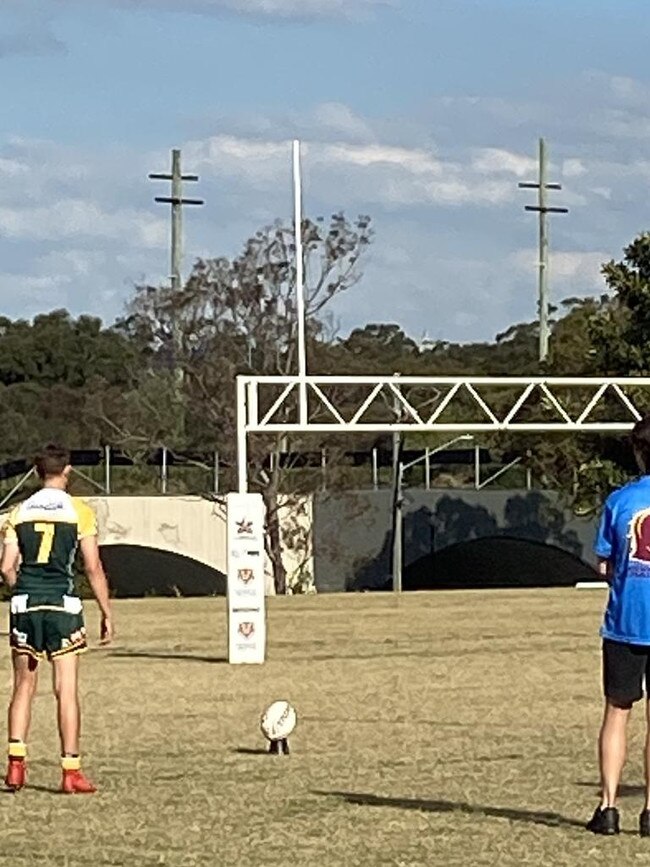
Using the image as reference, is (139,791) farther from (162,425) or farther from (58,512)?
(162,425)

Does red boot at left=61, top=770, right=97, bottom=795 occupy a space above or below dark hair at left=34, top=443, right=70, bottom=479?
below

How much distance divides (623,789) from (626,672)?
7.60 ft

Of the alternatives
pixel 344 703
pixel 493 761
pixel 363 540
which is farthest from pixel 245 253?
pixel 493 761

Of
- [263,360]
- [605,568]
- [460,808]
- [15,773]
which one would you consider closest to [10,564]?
[15,773]

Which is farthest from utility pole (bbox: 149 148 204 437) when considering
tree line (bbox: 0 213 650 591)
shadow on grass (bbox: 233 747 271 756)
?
shadow on grass (bbox: 233 747 271 756)

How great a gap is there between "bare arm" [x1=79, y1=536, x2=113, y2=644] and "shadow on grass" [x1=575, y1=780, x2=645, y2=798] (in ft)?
8.87

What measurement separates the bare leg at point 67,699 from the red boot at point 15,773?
0.29 m

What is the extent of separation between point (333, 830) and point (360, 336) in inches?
2060

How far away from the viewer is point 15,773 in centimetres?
1167

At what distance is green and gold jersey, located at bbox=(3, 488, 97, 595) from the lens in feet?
37.5

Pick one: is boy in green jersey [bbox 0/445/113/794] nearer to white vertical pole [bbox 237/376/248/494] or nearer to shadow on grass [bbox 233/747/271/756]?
shadow on grass [bbox 233/747/271/756]

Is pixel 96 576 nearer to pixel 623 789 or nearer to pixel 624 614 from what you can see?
pixel 623 789

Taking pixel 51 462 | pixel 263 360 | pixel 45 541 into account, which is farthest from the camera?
pixel 263 360

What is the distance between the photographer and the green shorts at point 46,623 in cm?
1142
